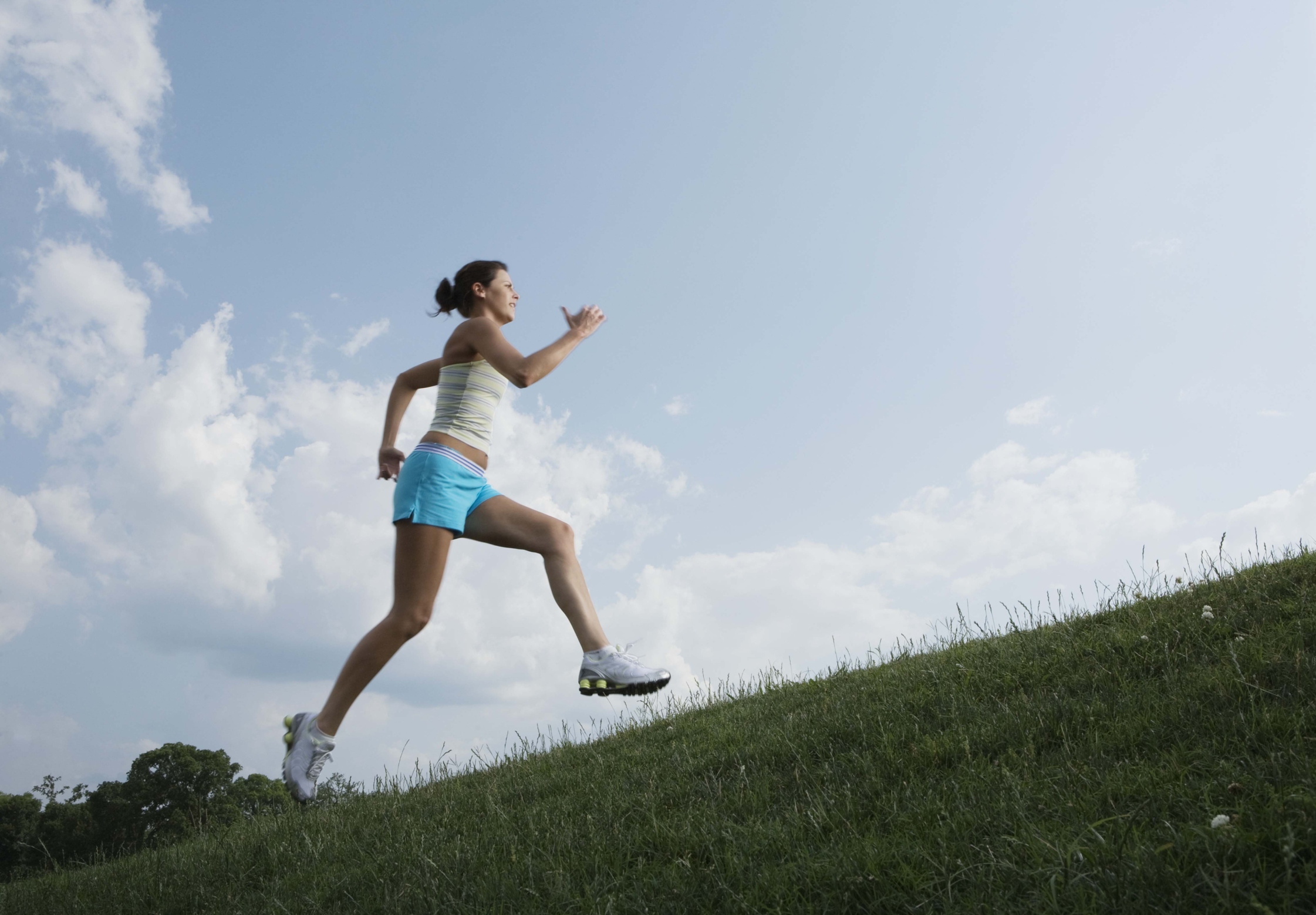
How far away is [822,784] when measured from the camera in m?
3.94

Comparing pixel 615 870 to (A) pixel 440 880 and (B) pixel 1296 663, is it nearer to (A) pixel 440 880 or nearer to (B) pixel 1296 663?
(A) pixel 440 880

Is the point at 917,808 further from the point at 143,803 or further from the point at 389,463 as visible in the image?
the point at 143,803

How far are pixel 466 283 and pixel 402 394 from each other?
38.0 inches

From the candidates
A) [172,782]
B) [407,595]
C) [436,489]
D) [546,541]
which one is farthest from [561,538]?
[172,782]

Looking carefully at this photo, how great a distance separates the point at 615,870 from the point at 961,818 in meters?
1.32

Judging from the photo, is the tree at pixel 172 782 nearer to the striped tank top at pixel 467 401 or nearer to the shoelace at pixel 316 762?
the shoelace at pixel 316 762

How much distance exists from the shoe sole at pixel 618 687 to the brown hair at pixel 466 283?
8.15 feet

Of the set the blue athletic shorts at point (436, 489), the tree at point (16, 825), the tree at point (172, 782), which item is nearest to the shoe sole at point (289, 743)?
the blue athletic shorts at point (436, 489)

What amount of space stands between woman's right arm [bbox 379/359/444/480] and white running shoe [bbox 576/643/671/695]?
200 cm

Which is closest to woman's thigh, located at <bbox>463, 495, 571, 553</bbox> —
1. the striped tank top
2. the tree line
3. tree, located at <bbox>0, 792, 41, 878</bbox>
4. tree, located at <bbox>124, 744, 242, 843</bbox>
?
the striped tank top

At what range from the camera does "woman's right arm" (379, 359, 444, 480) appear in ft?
19.7

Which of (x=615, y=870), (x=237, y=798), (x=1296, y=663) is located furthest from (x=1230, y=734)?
(x=237, y=798)

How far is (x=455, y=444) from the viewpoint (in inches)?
211

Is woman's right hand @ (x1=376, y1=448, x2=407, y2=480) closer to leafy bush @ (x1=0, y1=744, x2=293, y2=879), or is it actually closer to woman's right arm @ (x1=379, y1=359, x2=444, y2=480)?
woman's right arm @ (x1=379, y1=359, x2=444, y2=480)
